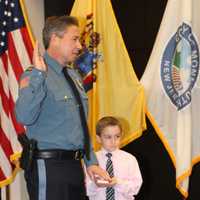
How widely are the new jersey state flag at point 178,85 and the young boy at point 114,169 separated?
23.4 inches

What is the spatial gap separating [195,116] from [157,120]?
29 cm

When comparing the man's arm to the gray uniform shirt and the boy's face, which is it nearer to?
the gray uniform shirt

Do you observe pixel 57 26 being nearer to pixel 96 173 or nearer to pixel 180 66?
pixel 96 173

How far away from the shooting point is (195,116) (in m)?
3.40

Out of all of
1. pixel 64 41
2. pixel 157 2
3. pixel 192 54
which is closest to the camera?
pixel 64 41

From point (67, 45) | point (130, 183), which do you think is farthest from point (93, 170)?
point (67, 45)

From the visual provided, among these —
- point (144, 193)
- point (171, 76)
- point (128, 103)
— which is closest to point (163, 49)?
point (171, 76)

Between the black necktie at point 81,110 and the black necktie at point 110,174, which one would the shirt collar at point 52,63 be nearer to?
the black necktie at point 81,110

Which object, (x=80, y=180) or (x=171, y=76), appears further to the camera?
(x=171, y=76)

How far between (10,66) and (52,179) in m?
1.52

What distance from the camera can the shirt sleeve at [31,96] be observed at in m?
2.00

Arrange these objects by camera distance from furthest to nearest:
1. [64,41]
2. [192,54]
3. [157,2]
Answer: [157,2] → [192,54] → [64,41]

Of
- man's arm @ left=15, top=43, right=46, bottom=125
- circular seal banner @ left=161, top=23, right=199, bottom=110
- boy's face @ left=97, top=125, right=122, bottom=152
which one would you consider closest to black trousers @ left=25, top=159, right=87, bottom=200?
man's arm @ left=15, top=43, right=46, bottom=125

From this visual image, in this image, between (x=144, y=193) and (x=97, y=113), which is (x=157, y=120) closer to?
(x=97, y=113)
